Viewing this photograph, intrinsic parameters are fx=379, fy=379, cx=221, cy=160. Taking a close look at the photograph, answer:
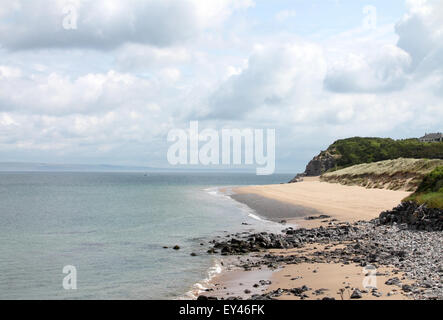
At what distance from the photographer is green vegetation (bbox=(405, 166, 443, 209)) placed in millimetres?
27425

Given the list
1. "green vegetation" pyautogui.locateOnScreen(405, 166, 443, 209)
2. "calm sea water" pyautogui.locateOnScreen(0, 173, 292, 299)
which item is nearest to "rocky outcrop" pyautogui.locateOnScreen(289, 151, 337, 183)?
Result: "calm sea water" pyautogui.locateOnScreen(0, 173, 292, 299)

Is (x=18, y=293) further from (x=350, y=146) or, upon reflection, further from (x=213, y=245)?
(x=350, y=146)

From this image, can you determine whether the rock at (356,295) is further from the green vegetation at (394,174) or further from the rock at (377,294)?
the green vegetation at (394,174)

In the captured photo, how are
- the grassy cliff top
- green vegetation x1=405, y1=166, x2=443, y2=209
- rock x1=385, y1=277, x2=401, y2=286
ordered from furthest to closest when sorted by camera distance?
1. the grassy cliff top
2. green vegetation x1=405, y1=166, x2=443, y2=209
3. rock x1=385, y1=277, x2=401, y2=286

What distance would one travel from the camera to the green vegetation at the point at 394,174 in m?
64.8

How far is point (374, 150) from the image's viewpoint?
5458 inches

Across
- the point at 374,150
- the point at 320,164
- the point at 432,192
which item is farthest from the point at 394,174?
the point at 320,164

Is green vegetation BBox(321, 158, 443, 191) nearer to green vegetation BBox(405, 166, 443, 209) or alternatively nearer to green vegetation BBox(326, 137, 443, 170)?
green vegetation BBox(405, 166, 443, 209)

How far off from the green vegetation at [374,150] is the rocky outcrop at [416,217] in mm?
89725

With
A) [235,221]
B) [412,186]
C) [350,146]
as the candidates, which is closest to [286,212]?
[235,221]

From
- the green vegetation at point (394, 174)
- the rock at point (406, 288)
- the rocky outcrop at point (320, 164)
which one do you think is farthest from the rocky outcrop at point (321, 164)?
the rock at point (406, 288)

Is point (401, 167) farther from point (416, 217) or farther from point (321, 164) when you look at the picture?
point (321, 164)

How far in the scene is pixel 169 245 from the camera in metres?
30.8

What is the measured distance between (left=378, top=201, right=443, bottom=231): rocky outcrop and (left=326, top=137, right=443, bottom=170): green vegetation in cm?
8972
